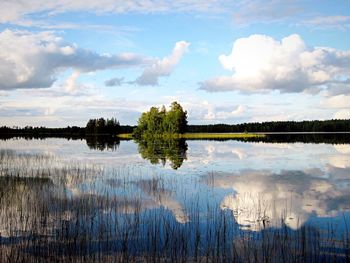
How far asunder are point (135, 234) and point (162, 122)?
98832 millimetres

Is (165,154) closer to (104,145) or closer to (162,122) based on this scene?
(104,145)

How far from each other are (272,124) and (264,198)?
536 feet

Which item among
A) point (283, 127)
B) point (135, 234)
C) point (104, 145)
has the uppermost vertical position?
point (283, 127)

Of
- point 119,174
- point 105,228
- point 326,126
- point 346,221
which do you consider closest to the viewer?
point 105,228

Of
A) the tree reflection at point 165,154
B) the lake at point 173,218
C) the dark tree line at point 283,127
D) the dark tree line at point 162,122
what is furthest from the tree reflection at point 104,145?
the dark tree line at point 283,127

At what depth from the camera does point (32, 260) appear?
843 cm

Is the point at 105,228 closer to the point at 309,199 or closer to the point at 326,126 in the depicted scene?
the point at 309,199

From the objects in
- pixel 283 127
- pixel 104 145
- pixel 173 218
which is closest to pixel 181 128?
pixel 104 145

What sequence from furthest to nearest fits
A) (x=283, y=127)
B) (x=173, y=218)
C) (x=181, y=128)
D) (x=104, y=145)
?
1. (x=283, y=127)
2. (x=181, y=128)
3. (x=104, y=145)
4. (x=173, y=218)

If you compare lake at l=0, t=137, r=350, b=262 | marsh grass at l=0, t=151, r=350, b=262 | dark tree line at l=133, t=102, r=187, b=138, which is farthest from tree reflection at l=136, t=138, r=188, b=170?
dark tree line at l=133, t=102, r=187, b=138

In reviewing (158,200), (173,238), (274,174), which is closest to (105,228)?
(173,238)

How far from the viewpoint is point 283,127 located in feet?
565

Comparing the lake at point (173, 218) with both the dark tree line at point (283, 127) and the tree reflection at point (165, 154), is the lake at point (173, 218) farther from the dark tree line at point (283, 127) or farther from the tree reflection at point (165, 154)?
the dark tree line at point (283, 127)

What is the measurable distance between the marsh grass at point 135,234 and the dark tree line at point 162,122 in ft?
281
